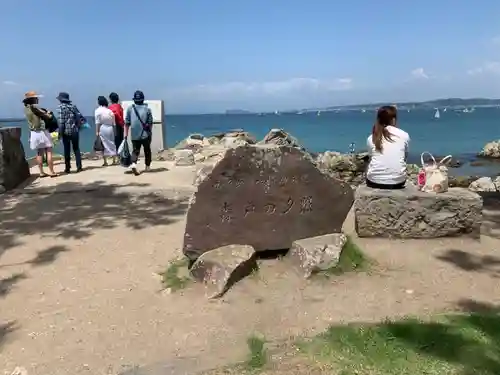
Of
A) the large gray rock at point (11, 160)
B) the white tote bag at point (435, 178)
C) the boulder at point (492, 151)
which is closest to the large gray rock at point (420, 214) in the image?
the white tote bag at point (435, 178)

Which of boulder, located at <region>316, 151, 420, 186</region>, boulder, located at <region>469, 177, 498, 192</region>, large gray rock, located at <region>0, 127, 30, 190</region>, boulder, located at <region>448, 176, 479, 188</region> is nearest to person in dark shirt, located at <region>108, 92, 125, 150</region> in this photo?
large gray rock, located at <region>0, 127, 30, 190</region>

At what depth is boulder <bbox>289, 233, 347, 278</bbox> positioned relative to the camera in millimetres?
4897

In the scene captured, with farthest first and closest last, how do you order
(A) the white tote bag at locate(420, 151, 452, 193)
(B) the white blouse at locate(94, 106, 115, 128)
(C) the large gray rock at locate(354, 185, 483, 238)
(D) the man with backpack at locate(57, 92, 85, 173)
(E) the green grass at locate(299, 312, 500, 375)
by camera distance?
(B) the white blouse at locate(94, 106, 115, 128)
(D) the man with backpack at locate(57, 92, 85, 173)
(A) the white tote bag at locate(420, 151, 452, 193)
(C) the large gray rock at locate(354, 185, 483, 238)
(E) the green grass at locate(299, 312, 500, 375)

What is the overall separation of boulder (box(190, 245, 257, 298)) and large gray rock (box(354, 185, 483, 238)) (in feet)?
5.14

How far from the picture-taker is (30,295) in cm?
473

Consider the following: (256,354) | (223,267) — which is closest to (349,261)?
(223,267)

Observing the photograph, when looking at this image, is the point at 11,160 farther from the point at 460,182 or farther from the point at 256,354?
the point at 460,182

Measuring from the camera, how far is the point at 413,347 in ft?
10.8

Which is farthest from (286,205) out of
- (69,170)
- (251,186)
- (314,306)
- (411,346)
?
(69,170)

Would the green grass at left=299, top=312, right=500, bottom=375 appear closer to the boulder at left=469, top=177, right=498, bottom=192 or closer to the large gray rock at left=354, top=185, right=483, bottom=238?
the large gray rock at left=354, top=185, right=483, bottom=238

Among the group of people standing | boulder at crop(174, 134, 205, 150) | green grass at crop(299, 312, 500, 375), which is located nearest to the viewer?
green grass at crop(299, 312, 500, 375)

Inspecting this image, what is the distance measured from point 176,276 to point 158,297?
15.6 inches

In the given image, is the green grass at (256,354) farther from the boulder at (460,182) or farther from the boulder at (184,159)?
the boulder at (460,182)

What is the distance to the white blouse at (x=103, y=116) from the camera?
10.7m
